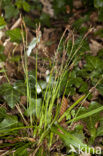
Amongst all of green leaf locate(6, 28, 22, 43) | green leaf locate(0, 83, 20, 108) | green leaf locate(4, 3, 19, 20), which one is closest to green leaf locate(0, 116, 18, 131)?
green leaf locate(0, 83, 20, 108)

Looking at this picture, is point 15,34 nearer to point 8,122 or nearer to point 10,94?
point 10,94

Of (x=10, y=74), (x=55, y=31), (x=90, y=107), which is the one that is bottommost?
(x=90, y=107)

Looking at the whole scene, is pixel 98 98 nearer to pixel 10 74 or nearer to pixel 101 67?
pixel 101 67

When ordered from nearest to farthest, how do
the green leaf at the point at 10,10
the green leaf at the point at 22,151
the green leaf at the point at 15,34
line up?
the green leaf at the point at 22,151
the green leaf at the point at 15,34
the green leaf at the point at 10,10

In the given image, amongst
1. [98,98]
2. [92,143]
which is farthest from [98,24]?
[92,143]

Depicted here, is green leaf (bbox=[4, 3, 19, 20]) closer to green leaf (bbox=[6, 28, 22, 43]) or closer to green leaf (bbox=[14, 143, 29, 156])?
green leaf (bbox=[6, 28, 22, 43])

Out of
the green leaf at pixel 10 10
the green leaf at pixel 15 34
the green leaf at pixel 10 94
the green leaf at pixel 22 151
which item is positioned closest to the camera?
the green leaf at pixel 22 151

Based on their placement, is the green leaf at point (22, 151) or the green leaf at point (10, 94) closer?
the green leaf at point (22, 151)

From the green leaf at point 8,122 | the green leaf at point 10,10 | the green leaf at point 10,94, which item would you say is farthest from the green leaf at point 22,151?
the green leaf at point 10,10

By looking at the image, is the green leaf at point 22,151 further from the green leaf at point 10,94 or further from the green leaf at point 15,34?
the green leaf at point 15,34

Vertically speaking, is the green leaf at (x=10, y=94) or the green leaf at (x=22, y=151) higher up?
the green leaf at (x=10, y=94)

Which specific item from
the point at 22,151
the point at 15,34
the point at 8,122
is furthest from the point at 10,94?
the point at 15,34
